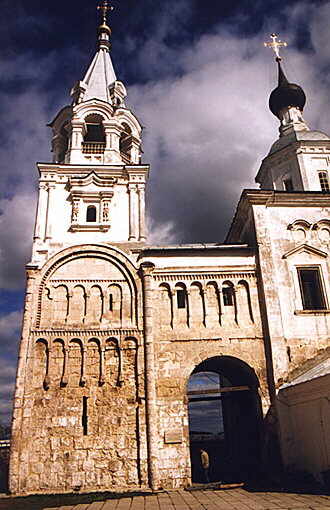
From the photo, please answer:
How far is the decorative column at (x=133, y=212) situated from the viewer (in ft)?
55.4

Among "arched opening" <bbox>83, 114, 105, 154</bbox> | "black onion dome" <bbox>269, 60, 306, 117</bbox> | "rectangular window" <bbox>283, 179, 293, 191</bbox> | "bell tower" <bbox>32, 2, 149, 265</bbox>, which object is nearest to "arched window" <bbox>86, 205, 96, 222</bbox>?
"bell tower" <bbox>32, 2, 149, 265</bbox>

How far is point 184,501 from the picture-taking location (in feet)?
34.7

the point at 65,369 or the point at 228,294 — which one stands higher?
the point at 228,294

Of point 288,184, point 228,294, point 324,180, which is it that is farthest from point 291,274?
point 324,180

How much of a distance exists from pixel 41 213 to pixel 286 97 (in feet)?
49.9

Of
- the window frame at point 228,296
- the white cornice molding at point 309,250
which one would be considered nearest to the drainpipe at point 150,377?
the window frame at point 228,296

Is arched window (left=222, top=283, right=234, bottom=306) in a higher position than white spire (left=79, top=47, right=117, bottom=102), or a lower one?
lower

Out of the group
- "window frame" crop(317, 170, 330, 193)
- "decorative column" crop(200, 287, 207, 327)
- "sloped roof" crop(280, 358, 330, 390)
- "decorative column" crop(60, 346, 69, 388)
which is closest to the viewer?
"sloped roof" crop(280, 358, 330, 390)

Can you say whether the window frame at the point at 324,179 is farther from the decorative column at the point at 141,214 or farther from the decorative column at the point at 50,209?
the decorative column at the point at 50,209

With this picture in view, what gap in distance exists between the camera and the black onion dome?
22261 millimetres

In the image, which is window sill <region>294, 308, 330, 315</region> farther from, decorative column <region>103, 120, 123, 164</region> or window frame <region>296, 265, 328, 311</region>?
decorative column <region>103, 120, 123, 164</region>

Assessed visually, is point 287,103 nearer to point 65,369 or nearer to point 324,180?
point 324,180

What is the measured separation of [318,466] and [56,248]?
479 inches

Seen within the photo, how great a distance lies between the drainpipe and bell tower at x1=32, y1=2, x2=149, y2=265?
2207mm
